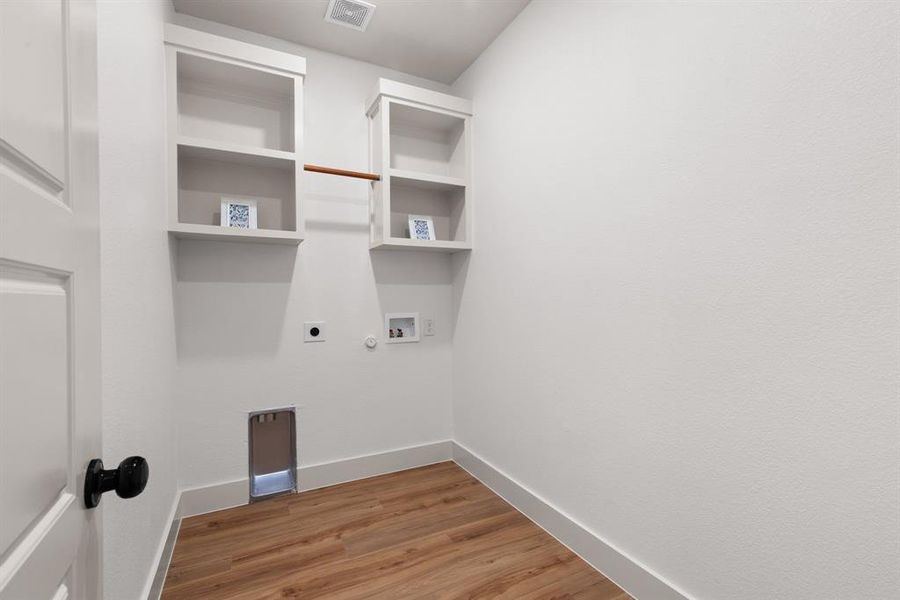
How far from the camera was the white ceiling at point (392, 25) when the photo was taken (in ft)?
6.75

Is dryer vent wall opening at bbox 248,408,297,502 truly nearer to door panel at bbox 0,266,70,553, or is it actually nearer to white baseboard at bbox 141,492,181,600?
Result: white baseboard at bbox 141,492,181,600

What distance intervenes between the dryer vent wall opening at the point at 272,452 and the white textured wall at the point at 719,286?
53.8 inches

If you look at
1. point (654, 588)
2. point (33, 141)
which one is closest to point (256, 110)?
point (33, 141)

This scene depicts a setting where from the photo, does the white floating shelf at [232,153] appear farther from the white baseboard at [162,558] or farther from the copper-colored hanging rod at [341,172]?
the white baseboard at [162,558]

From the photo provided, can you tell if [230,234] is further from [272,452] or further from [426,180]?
[272,452]

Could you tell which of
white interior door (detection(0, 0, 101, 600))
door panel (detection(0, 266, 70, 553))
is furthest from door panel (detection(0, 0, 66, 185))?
door panel (detection(0, 266, 70, 553))

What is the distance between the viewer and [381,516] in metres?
2.07

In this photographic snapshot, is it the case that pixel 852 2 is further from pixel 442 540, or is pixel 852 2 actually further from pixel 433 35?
pixel 442 540

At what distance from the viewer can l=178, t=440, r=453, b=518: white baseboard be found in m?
2.11

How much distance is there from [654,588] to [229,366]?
7.25 ft

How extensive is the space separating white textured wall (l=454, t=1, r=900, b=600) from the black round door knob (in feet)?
4.83

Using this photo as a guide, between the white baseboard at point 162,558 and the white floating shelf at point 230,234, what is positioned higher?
the white floating shelf at point 230,234

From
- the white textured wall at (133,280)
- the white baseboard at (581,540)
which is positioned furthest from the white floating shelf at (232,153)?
the white baseboard at (581,540)

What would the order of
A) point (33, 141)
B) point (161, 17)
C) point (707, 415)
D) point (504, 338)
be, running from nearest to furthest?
point (33, 141), point (707, 415), point (161, 17), point (504, 338)
